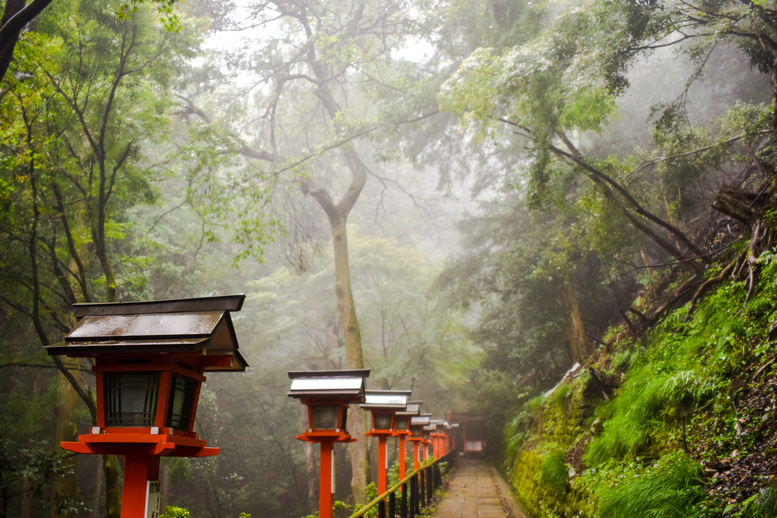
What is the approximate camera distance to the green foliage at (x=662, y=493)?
3820mm

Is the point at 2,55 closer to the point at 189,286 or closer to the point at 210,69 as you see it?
the point at 210,69

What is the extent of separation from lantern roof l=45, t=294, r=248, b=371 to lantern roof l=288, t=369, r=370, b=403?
249 cm

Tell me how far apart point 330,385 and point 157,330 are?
330 cm

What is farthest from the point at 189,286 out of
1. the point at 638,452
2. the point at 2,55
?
the point at 638,452

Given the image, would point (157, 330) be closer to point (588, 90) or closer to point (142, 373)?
point (142, 373)

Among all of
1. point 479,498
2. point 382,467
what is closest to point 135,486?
point 382,467

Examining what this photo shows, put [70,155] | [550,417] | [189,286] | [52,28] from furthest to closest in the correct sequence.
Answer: [189,286]
[550,417]
[70,155]
[52,28]

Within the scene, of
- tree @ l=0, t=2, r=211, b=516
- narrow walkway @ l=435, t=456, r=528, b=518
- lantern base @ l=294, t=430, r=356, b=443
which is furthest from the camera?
narrow walkway @ l=435, t=456, r=528, b=518

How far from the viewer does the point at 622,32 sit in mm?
8586

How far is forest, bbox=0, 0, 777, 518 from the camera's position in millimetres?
5633

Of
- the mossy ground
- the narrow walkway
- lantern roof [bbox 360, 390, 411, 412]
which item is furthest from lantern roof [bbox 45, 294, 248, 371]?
the narrow walkway

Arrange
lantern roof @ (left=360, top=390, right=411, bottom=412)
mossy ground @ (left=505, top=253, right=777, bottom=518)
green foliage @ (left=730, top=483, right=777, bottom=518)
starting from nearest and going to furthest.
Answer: green foliage @ (left=730, top=483, right=777, bottom=518)
mossy ground @ (left=505, top=253, right=777, bottom=518)
lantern roof @ (left=360, top=390, right=411, bottom=412)

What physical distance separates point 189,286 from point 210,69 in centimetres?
847

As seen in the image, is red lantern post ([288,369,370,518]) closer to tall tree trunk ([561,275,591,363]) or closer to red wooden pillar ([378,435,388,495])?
red wooden pillar ([378,435,388,495])
